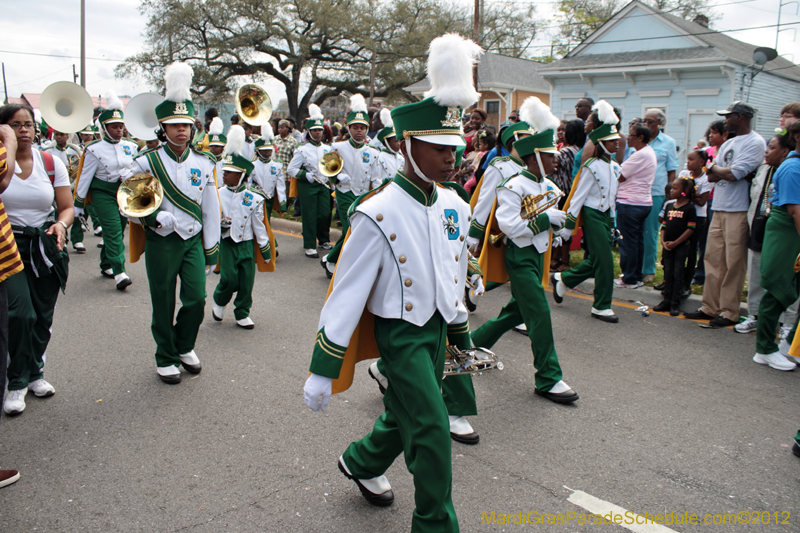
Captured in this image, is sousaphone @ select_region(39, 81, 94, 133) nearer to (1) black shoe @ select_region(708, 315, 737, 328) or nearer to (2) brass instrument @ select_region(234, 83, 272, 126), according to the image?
(2) brass instrument @ select_region(234, 83, 272, 126)

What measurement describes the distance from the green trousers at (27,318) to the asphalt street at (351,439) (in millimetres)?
282

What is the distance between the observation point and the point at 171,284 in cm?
503

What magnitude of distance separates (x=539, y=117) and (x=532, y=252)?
1222 mm

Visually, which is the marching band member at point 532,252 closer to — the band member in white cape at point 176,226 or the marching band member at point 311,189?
the band member in white cape at point 176,226

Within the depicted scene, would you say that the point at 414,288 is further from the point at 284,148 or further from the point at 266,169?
the point at 284,148

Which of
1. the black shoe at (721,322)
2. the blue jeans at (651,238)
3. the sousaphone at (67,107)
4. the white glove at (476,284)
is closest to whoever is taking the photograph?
the white glove at (476,284)

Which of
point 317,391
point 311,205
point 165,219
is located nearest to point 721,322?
point 317,391

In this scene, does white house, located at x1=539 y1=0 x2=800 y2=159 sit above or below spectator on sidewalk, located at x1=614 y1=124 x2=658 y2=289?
above

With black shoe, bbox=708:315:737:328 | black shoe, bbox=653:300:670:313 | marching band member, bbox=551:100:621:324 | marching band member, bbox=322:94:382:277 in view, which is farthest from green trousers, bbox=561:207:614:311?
marching band member, bbox=322:94:382:277

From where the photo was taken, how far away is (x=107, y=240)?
8297 mm

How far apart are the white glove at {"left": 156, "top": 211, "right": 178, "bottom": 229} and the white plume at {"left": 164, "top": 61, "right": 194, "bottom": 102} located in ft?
3.06

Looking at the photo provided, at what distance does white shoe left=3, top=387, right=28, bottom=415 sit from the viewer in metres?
4.41

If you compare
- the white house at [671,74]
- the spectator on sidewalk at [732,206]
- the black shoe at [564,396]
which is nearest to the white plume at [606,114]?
the spectator on sidewalk at [732,206]

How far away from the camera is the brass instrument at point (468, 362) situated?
10.2 ft
